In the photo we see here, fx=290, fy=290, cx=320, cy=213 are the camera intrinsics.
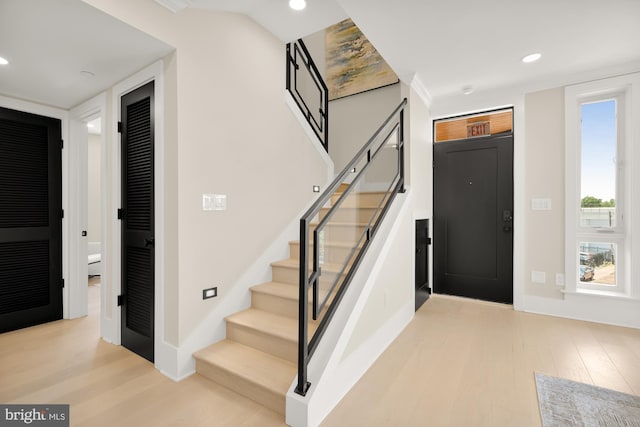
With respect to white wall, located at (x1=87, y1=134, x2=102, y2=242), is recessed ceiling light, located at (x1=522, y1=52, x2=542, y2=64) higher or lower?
higher

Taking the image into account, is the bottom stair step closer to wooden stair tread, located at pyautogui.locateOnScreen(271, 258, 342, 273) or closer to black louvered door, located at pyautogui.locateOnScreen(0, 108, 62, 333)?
wooden stair tread, located at pyautogui.locateOnScreen(271, 258, 342, 273)

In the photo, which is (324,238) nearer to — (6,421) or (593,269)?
(6,421)

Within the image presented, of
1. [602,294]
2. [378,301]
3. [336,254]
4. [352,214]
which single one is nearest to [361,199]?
[352,214]

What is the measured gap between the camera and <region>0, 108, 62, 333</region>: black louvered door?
2.82 metres

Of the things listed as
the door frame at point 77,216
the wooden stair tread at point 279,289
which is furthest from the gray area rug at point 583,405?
the door frame at point 77,216

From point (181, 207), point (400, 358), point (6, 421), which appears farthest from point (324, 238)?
point (6, 421)

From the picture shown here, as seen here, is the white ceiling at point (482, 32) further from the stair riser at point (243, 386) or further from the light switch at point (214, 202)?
the stair riser at point (243, 386)

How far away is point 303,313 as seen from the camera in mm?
1587

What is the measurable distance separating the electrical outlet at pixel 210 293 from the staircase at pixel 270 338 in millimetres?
230

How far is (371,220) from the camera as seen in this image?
2.49 meters

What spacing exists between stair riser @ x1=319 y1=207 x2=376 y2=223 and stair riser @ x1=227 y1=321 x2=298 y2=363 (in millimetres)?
903

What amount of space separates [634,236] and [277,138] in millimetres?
3725

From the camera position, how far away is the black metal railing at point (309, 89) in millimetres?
3502

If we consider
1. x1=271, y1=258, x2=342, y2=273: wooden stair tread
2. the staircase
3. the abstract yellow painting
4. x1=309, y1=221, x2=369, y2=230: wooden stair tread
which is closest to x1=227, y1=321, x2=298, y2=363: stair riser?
the staircase
